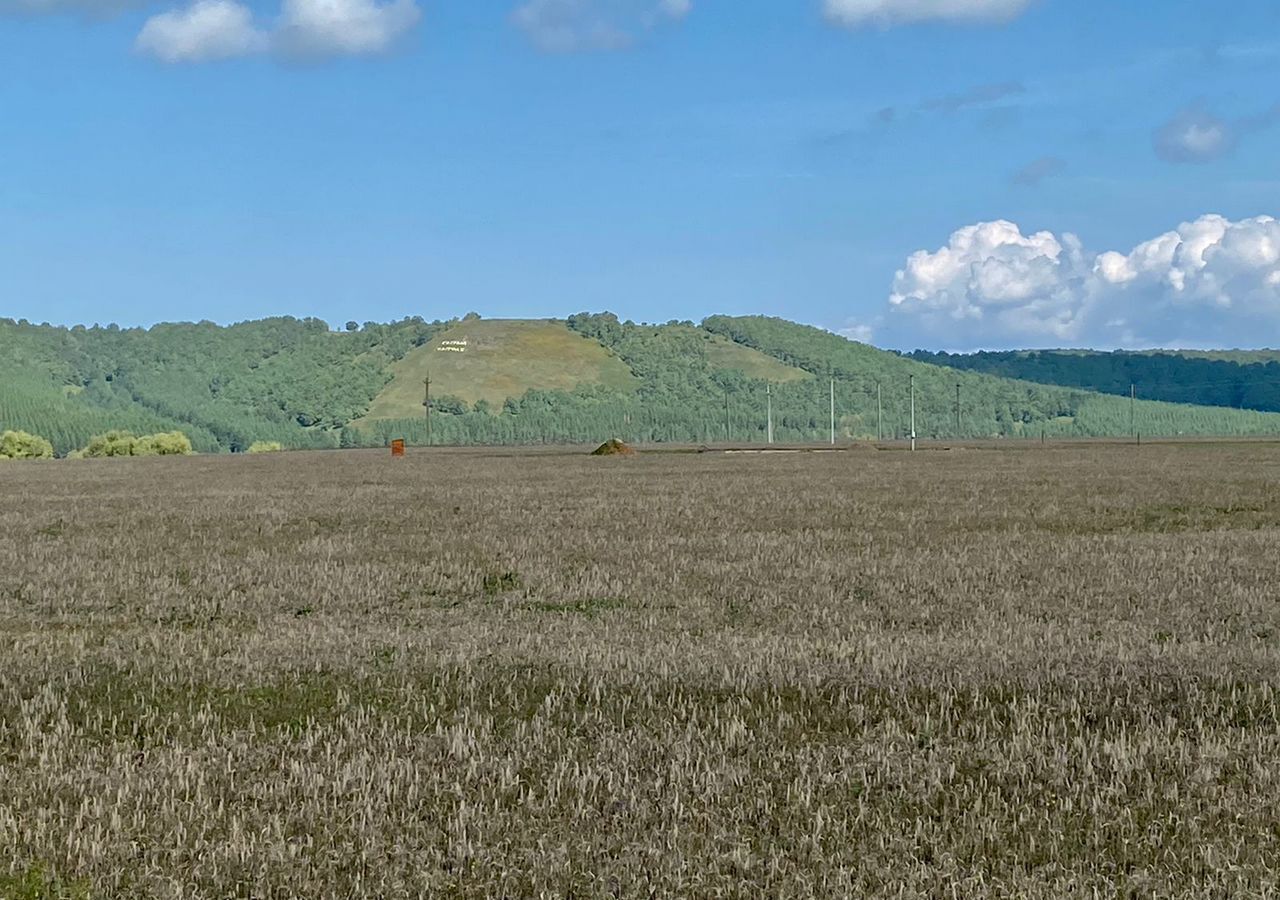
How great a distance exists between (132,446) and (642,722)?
170 m

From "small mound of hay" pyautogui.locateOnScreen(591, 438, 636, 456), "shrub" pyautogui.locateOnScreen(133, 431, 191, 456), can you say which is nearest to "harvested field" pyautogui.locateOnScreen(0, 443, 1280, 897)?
"small mound of hay" pyautogui.locateOnScreen(591, 438, 636, 456)

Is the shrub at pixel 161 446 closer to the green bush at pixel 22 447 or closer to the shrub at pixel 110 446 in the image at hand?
the shrub at pixel 110 446

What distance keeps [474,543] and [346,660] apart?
17102 mm

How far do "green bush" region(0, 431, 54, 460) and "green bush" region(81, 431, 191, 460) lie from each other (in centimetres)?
397

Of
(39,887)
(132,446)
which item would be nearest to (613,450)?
(132,446)

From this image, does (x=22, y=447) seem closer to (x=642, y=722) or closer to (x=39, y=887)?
(x=642, y=722)

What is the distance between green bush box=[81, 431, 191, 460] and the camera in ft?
553

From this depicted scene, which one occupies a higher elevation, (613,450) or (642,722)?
(613,450)

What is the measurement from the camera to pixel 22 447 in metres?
166

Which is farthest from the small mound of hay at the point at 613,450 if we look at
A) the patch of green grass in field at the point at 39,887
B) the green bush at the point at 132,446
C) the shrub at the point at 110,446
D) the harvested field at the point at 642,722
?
the patch of green grass in field at the point at 39,887

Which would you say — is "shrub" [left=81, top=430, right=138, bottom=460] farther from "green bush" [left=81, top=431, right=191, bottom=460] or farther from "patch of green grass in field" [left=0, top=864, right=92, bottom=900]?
"patch of green grass in field" [left=0, top=864, right=92, bottom=900]

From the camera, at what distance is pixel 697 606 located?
22.7 metres

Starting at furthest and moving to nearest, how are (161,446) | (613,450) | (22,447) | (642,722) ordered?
(161,446) → (22,447) → (613,450) → (642,722)

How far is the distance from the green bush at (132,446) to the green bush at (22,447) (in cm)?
397
